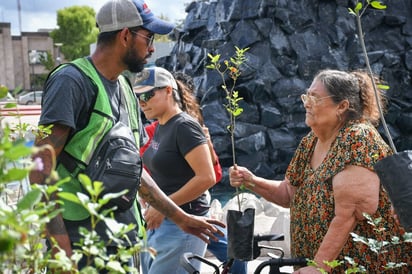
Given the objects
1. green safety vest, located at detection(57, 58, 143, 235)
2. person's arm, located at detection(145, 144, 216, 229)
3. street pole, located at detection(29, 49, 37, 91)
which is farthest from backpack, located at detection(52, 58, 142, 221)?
street pole, located at detection(29, 49, 37, 91)

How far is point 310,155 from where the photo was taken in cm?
324

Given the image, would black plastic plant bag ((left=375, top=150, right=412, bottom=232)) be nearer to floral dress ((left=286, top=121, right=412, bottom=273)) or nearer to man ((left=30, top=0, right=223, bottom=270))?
floral dress ((left=286, top=121, right=412, bottom=273))

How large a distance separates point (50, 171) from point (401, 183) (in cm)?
124

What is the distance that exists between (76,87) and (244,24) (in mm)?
15328

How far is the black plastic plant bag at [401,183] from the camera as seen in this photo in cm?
222

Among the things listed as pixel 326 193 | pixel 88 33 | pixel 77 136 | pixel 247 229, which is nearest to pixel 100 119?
pixel 77 136

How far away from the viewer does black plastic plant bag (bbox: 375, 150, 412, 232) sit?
2.22 m

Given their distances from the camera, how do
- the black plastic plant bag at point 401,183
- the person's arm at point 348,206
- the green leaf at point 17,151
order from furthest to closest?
the person's arm at point 348,206 → the black plastic plant bag at point 401,183 → the green leaf at point 17,151

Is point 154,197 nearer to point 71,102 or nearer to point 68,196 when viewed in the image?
point 71,102

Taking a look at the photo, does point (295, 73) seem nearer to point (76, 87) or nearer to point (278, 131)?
point (278, 131)

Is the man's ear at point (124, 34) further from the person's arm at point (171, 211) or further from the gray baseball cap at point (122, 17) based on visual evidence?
the person's arm at point (171, 211)

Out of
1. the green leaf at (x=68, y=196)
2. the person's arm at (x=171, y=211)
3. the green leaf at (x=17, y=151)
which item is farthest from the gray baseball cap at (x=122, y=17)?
the green leaf at (x=17, y=151)

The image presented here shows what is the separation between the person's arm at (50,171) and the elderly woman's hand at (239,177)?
121 centimetres

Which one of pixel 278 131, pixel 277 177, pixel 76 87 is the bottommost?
pixel 277 177
